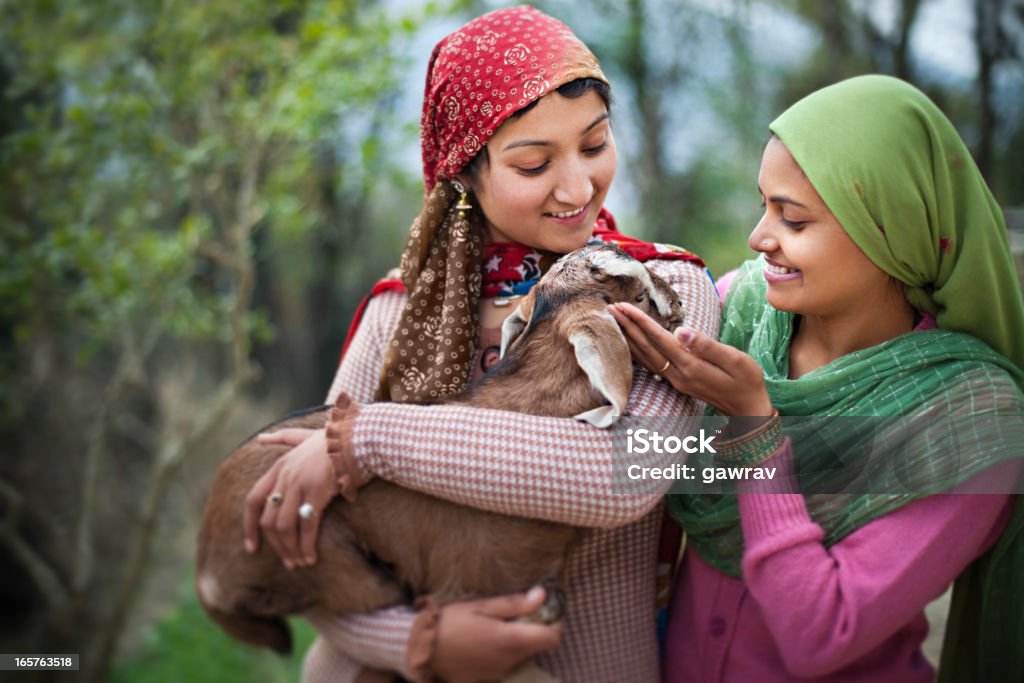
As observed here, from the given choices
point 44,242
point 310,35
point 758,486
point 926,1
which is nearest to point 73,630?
point 44,242

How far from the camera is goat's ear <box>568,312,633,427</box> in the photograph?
6.13ft

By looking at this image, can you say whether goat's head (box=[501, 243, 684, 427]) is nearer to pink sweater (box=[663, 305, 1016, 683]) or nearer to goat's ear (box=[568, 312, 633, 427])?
goat's ear (box=[568, 312, 633, 427])

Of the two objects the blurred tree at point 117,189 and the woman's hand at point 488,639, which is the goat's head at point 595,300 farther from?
the blurred tree at point 117,189

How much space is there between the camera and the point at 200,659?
6000 millimetres

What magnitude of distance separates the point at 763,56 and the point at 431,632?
20.9ft

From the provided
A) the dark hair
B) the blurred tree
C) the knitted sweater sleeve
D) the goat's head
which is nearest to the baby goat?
the goat's head

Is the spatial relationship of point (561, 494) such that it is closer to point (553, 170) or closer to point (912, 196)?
point (553, 170)

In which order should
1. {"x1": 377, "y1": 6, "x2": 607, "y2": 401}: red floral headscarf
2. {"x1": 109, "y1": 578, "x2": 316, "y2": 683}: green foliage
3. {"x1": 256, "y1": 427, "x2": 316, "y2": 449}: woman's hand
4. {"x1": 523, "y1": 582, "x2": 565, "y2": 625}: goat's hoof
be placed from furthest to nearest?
{"x1": 109, "y1": 578, "x2": 316, "y2": 683}: green foliage, {"x1": 256, "y1": 427, "x2": 316, "y2": 449}: woman's hand, {"x1": 377, "y1": 6, "x2": 607, "y2": 401}: red floral headscarf, {"x1": 523, "y1": 582, "x2": 565, "y2": 625}: goat's hoof

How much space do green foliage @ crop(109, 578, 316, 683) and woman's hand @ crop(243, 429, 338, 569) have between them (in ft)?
12.9

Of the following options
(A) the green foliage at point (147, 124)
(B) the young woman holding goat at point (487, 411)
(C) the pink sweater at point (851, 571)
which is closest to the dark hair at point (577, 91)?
(B) the young woman holding goat at point (487, 411)

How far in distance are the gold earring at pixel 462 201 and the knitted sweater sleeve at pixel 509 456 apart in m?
0.62

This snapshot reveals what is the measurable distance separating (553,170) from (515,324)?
1.41 ft

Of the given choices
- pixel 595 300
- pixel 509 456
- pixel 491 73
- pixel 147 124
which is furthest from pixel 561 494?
pixel 147 124

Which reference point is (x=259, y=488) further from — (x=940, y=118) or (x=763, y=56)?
(x=763, y=56)
